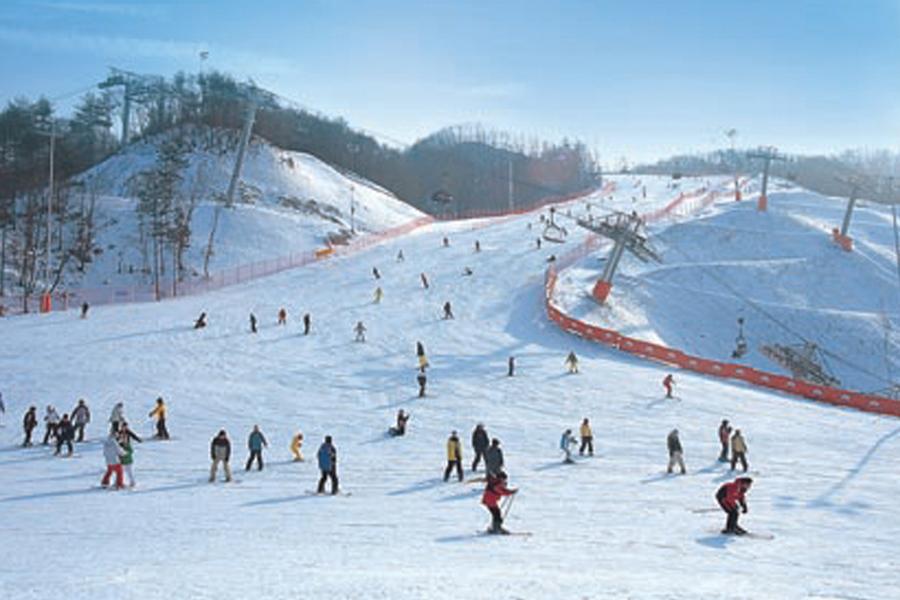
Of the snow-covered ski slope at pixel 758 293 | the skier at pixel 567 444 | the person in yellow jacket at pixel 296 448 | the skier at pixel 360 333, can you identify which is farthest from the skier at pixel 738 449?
the snow-covered ski slope at pixel 758 293

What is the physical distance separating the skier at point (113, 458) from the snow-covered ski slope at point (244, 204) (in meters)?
50.8

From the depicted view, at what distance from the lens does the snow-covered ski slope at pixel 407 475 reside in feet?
36.3

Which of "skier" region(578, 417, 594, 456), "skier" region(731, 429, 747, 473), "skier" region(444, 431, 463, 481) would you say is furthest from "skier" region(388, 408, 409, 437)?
"skier" region(731, 429, 747, 473)

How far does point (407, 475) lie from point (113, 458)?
622cm

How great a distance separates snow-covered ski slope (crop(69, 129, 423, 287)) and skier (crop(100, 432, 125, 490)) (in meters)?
50.8

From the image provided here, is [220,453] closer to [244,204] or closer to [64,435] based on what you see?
[64,435]

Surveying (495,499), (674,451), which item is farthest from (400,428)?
(495,499)

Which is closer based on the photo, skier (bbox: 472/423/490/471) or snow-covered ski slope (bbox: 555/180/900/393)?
skier (bbox: 472/423/490/471)

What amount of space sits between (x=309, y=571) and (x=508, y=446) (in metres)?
11.6

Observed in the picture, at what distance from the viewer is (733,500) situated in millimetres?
13516

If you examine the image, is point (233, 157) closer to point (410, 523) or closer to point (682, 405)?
point (682, 405)

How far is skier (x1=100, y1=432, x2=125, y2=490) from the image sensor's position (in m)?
17.2

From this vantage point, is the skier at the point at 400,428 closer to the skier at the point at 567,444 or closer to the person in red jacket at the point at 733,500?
the skier at the point at 567,444

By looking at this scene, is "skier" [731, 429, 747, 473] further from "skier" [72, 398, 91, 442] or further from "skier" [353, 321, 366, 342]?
"skier" [353, 321, 366, 342]
